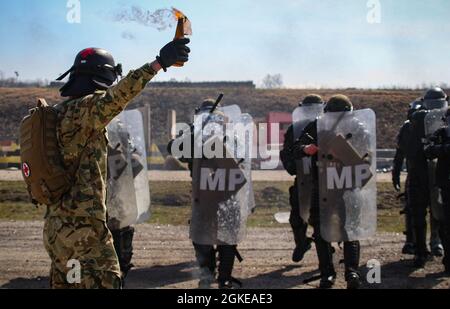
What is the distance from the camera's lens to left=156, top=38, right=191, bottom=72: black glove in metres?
3.94

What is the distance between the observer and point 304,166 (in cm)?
764

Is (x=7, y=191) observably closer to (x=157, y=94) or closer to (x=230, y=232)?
(x=230, y=232)

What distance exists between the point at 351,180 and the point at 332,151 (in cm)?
34

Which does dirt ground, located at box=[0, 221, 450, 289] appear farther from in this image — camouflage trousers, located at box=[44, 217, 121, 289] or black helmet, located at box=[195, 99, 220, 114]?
camouflage trousers, located at box=[44, 217, 121, 289]

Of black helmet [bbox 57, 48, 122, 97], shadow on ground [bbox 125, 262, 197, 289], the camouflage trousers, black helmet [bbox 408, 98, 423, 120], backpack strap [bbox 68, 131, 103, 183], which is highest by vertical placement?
black helmet [bbox 408, 98, 423, 120]

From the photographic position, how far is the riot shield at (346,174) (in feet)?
22.6

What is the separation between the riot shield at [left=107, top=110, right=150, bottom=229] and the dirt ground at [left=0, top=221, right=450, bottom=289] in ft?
2.73

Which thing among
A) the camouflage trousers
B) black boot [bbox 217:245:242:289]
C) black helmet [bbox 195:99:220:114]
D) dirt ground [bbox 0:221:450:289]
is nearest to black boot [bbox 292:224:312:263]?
dirt ground [bbox 0:221:450:289]

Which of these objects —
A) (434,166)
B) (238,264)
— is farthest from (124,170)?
(434,166)

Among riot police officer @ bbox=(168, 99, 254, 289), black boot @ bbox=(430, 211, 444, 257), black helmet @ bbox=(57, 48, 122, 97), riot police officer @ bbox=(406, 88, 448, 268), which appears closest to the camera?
black helmet @ bbox=(57, 48, 122, 97)

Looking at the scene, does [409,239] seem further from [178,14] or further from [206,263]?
[178,14]
